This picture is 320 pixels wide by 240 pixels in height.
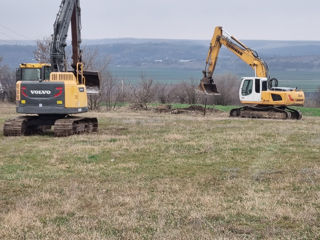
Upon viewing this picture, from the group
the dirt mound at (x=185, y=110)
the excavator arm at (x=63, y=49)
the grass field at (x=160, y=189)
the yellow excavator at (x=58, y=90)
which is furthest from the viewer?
the dirt mound at (x=185, y=110)

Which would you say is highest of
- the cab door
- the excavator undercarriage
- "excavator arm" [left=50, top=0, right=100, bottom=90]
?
"excavator arm" [left=50, top=0, right=100, bottom=90]

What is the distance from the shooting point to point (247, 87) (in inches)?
1384

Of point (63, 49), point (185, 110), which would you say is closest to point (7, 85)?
point (185, 110)

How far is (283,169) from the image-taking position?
1328cm

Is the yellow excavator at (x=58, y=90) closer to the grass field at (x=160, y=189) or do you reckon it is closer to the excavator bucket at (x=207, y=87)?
the grass field at (x=160, y=189)

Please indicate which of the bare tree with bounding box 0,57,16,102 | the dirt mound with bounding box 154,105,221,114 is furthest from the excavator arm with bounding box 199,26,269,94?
the bare tree with bounding box 0,57,16,102

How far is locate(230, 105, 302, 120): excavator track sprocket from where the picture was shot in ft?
113

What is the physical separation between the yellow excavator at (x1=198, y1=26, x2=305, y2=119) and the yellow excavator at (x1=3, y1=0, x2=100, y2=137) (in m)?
14.2

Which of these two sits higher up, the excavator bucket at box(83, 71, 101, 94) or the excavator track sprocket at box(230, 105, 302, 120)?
the excavator bucket at box(83, 71, 101, 94)

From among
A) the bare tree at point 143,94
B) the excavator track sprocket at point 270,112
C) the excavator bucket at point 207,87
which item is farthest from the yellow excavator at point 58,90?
the bare tree at point 143,94

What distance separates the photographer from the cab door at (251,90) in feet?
114

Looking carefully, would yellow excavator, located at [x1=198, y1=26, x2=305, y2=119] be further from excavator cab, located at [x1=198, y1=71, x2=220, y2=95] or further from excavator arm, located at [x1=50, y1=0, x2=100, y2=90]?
excavator arm, located at [x1=50, y1=0, x2=100, y2=90]

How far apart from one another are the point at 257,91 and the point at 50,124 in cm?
1661

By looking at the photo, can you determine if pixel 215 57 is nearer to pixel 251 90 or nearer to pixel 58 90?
pixel 251 90
